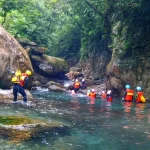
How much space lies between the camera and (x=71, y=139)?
8.98m

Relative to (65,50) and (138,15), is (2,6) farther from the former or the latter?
(65,50)

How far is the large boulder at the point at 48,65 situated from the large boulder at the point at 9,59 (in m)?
8.92

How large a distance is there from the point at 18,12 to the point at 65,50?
53.8 ft

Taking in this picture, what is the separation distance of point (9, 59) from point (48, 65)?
1089 centimetres

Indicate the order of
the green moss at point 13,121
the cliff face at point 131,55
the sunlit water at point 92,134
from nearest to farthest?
the sunlit water at point 92,134 < the green moss at point 13,121 < the cliff face at point 131,55

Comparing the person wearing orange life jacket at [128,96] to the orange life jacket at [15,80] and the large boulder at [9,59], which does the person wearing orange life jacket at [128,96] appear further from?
the orange life jacket at [15,80]

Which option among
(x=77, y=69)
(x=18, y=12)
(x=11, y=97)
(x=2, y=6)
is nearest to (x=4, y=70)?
(x=11, y=97)

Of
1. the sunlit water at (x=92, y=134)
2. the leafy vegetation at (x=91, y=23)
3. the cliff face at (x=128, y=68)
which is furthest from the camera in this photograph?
the cliff face at (x=128, y=68)

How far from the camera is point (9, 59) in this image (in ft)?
65.3

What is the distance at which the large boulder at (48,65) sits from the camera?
30312mm

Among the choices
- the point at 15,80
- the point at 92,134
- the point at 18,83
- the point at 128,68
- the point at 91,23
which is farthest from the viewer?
the point at 91,23

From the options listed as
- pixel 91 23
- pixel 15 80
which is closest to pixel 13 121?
pixel 15 80

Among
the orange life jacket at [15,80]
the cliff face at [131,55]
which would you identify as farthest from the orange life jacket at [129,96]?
the orange life jacket at [15,80]

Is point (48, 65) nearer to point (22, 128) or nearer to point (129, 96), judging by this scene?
point (129, 96)
